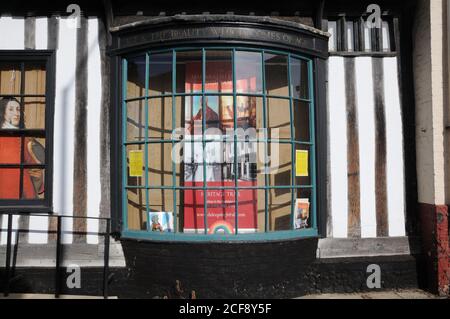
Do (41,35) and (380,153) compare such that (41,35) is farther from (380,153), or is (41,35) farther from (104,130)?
(380,153)

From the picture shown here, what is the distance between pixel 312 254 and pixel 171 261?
5.83ft

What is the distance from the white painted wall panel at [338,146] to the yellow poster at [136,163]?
96.6 inches

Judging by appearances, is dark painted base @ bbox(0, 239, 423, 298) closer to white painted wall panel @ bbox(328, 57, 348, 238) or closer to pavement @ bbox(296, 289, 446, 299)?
pavement @ bbox(296, 289, 446, 299)

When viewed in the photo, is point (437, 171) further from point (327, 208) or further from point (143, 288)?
point (143, 288)

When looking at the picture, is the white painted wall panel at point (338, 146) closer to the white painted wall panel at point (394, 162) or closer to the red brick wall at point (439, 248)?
the white painted wall panel at point (394, 162)

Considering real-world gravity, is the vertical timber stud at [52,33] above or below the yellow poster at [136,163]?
above

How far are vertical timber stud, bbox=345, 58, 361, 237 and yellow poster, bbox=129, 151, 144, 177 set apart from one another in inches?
106

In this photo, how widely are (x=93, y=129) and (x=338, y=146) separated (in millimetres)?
3208

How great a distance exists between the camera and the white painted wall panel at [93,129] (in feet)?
16.9

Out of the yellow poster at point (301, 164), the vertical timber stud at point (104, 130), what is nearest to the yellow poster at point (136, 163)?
the vertical timber stud at point (104, 130)

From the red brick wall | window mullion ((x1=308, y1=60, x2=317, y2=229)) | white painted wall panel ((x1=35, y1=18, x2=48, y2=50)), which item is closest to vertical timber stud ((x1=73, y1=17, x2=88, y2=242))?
white painted wall panel ((x1=35, y1=18, x2=48, y2=50))

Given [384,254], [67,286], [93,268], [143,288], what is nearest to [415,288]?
[384,254]

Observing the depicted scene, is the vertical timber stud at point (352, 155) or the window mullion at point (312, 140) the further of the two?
the vertical timber stud at point (352, 155)

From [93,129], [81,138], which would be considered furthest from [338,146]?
[81,138]
